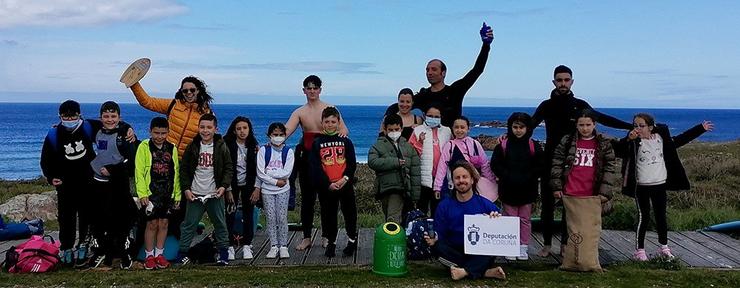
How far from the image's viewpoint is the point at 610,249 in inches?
319

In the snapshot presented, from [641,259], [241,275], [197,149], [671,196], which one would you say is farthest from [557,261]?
[671,196]

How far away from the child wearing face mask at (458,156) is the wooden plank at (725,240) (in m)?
3.31

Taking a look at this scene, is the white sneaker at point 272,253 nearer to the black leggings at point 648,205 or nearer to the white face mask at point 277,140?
the white face mask at point 277,140

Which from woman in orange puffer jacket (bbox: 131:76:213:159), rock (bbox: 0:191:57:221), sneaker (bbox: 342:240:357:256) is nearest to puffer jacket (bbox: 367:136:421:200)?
sneaker (bbox: 342:240:357:256)

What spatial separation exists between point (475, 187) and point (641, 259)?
2.02m

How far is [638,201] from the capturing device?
23.9ft

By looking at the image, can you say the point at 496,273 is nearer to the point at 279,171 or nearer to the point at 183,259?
Answer: the point at 279,171

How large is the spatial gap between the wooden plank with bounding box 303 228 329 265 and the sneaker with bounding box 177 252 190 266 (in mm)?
1263

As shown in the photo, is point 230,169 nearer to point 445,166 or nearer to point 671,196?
point 445,166

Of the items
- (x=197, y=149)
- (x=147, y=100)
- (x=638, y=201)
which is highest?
(x=147, y=100)

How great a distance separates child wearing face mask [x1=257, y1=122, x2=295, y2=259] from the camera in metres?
7.32

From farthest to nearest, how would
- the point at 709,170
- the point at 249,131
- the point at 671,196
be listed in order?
the point at 709,170, the point at 671,196, the point at 249,131

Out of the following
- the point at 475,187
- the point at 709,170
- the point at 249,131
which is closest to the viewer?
the point at 475,187

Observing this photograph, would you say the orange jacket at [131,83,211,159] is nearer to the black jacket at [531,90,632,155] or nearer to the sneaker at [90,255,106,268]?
the sneaker at [90,255,106,268]
